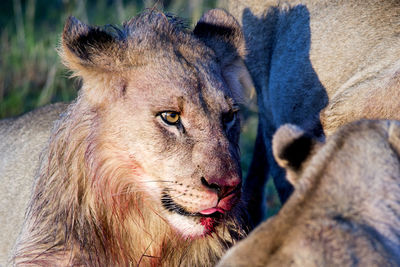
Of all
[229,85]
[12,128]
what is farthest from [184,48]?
[12,128]

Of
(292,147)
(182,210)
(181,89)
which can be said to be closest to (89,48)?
(181,89)

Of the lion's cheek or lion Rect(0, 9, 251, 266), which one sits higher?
lion Rect(0, 9, 251, 266)

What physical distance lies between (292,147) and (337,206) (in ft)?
0.94

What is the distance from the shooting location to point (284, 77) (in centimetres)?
428

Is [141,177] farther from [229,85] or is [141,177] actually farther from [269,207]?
[269,207]

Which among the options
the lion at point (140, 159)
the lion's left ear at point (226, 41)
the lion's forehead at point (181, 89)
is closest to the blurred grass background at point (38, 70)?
the lion's left ear at point (226, 41)

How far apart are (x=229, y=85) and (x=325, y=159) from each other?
1293 millimetres

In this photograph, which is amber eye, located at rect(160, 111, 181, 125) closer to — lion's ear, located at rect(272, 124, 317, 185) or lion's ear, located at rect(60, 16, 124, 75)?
lion's ear, located at rect(60, 16, 124, 75)

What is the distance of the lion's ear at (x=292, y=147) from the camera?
7.43 feet

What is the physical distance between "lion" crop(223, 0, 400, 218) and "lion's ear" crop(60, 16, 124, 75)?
1.10 metres

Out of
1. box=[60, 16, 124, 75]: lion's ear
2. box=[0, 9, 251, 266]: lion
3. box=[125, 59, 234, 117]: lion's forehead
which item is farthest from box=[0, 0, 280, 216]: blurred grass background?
box=[60, 16, 124, 75]: lion's ear

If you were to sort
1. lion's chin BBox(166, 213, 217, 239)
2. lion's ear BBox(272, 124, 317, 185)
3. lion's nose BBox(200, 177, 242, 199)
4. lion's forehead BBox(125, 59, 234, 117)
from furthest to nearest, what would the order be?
lion's forehead BBox(125, 59, 234, 117)
lion's chin BBox(166, 213, 217, 239)
lion's nose BBox(200, 177, 242, 199)
lion's ear BBox(272, 124, 317, 185)

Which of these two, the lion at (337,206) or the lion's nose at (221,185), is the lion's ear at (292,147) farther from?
the lion's nose at (221,185)

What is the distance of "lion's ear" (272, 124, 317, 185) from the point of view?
226 centimetres
